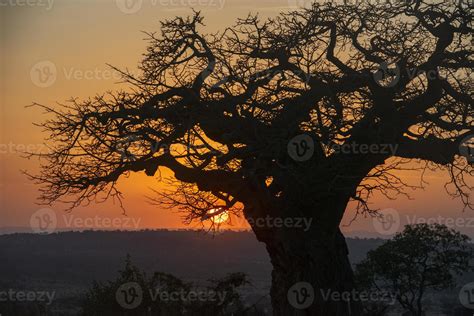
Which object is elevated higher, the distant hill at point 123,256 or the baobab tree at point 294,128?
the distant hill at point 123,256

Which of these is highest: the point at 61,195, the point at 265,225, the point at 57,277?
the point at 57,277

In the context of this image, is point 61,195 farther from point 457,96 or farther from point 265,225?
point 457,96

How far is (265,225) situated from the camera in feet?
51.6

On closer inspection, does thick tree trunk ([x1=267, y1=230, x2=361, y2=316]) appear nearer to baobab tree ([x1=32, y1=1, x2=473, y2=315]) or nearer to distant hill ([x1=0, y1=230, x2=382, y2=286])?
baobab tree ([x1=32, y1=1, x2=473, y2=315])

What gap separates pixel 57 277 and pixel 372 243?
42.8 metres

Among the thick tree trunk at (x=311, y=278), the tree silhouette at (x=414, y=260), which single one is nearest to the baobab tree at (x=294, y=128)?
the thick tree trunk at (x=311, y=278)

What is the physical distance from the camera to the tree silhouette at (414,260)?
29203mm

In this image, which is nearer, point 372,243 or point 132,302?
point 132,302

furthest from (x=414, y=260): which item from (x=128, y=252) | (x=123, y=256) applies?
(x=123, y=256)

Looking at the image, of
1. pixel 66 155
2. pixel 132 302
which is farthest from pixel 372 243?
pixel 66 155

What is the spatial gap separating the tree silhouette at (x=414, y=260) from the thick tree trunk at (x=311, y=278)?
13.7m

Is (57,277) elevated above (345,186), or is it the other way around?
(57,277)

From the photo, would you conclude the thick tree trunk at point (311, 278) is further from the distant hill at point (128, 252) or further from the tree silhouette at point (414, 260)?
the distant hill at point (128, 252)

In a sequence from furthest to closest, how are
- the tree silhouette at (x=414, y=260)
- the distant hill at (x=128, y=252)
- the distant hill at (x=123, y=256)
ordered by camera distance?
the distant hill at (x=128, y=252), the distant hill at (x=123, y=256), the tree silhouette at (x=414, y=260)
